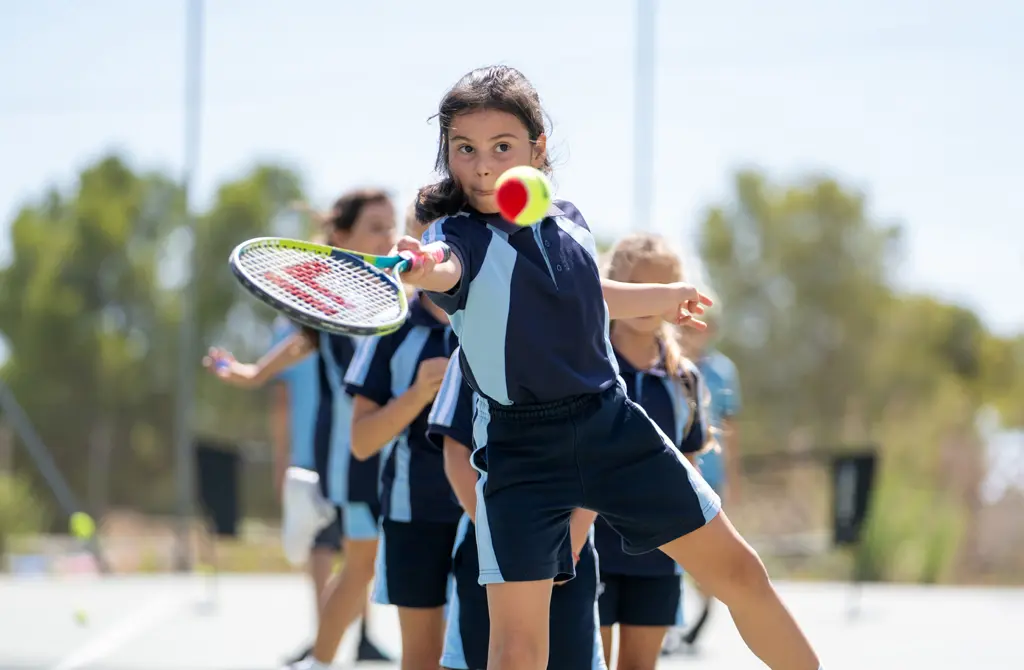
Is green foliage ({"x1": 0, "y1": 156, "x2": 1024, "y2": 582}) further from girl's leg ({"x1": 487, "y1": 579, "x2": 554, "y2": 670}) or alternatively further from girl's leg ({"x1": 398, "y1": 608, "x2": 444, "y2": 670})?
girl's leg ({"x1": 487, "y1": 579, "x2": 554, "y2": 670})

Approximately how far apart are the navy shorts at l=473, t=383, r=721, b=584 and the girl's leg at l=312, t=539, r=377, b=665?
1.89m

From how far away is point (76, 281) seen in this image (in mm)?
22156

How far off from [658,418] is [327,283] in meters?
1.58

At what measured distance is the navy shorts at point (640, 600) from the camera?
435cm

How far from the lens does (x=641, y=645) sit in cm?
436

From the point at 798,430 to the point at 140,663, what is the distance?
17719 millimetres

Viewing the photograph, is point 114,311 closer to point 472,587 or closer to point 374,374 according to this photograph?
→ point 374,374

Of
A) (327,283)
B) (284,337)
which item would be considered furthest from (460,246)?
(284,337)

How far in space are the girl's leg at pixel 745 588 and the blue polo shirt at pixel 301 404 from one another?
3594 millimetres

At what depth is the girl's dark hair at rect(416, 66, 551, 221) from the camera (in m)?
3.34

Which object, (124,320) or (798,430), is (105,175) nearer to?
(124,320)

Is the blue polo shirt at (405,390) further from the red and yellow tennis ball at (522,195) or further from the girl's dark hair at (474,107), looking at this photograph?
the red and yellow tennis ball at (522,195)

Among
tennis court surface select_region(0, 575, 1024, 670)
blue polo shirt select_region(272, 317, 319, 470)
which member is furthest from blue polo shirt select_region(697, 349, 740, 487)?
blue polo shirt select_region(272, 317, 319, 470)

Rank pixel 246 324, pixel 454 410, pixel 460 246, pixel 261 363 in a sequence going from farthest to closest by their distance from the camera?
pixel 246 324
pixel 261 363
pixel 454 410
pixel 460 246
